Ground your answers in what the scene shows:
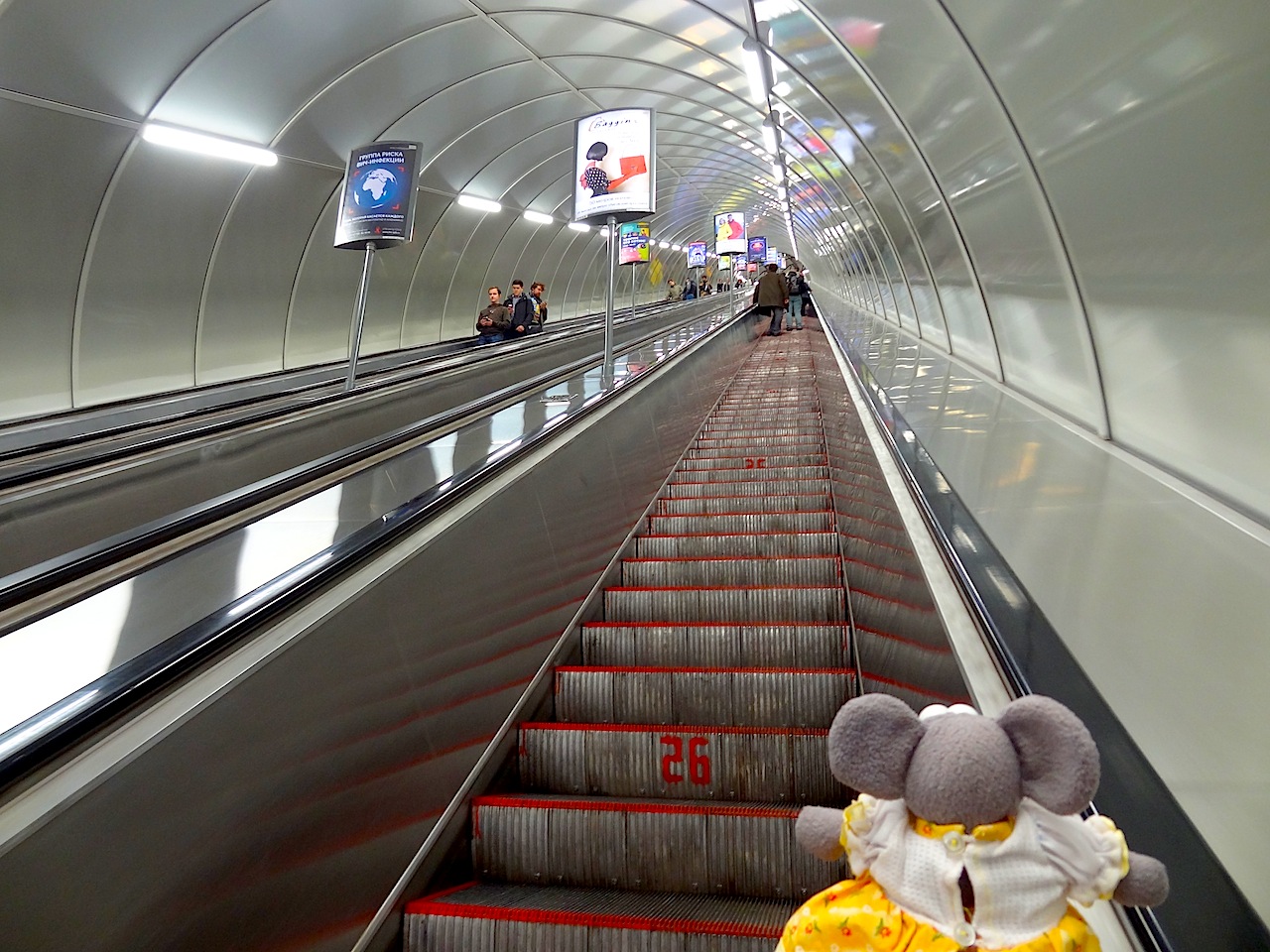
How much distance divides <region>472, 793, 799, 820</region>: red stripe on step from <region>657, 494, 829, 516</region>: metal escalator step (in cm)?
413

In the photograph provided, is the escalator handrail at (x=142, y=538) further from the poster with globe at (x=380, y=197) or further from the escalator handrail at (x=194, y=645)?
the poster with globe at (x=380, y=197)

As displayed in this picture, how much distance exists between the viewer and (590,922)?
261 cm

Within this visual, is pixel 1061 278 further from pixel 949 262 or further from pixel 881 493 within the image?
pixel 949 262

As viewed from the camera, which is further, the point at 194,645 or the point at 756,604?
the point at 756,604

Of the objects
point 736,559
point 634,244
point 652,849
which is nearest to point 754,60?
point 736,559

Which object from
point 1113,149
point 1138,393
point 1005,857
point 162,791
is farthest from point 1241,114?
point 162,791

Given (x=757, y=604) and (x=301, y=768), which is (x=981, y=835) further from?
(x=757, y=604)

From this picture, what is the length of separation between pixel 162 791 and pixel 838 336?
15035mm

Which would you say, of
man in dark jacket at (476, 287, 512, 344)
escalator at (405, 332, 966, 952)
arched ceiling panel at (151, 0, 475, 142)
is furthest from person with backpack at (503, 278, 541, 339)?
escalator at (405, 332, 966, 952)

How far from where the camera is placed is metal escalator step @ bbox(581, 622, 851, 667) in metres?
4.63

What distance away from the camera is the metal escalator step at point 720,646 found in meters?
4.63

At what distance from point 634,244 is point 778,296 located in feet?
14.9

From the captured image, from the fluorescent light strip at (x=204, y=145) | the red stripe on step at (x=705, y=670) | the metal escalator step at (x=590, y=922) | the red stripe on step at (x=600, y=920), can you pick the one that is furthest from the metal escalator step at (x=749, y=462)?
the fluorescent light strip at (x=204, y=145)

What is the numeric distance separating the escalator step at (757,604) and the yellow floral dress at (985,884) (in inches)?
156
